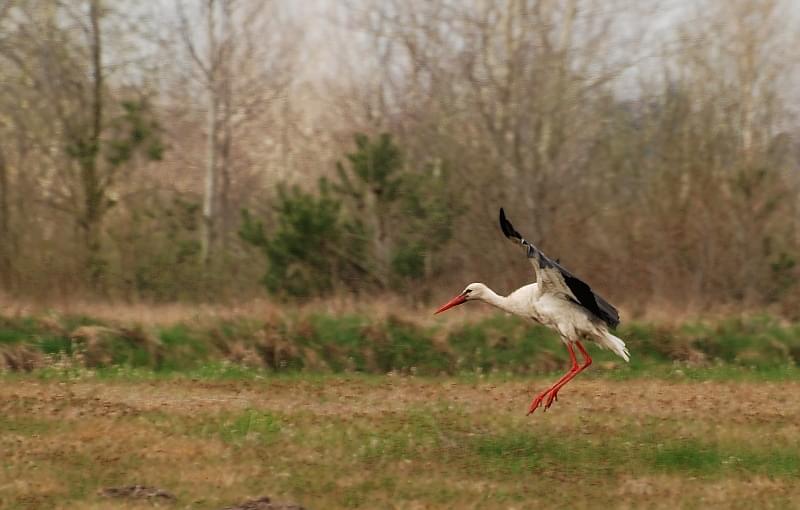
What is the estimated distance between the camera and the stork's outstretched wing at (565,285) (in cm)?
1112

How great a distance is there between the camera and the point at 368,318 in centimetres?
1877

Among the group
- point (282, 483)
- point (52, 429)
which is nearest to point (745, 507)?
point (282, 483)

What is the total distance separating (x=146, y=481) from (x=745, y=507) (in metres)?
4.37

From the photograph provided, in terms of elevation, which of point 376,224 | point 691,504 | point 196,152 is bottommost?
point 691,504

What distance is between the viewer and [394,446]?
10.7m

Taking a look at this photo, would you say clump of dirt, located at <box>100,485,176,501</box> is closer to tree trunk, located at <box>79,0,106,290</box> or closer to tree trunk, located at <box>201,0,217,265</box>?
tree trunk, located at <box>79,0,106,290</box>

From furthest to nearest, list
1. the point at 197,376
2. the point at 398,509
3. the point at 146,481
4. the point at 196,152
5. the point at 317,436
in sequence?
the point at 196,152 → the point at 197,376 → the point at 317,436 → the point at 146,481 → the point at 398,509

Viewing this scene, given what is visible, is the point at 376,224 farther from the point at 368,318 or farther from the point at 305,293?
the point at 368,318

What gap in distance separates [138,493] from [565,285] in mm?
4890

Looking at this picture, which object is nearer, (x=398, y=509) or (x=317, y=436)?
(x=398, y=509)

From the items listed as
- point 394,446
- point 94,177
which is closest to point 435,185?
point 94,177

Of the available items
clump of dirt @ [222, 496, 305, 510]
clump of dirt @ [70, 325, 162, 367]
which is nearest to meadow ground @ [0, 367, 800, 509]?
clump of dirt @ [222, 496, 305, 510]

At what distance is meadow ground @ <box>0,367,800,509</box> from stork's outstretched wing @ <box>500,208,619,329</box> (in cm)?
110

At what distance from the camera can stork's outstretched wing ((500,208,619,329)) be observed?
1112cm
